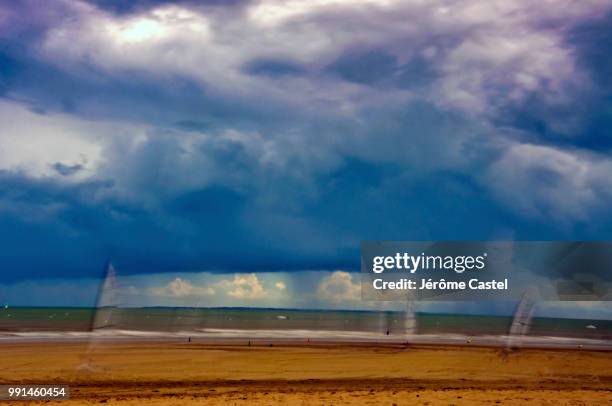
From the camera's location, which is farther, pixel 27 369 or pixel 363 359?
pixel 363 359

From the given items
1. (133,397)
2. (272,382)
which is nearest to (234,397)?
(133,397)

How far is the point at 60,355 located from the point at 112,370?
8.65 m

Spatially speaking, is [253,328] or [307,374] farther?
[253,328]

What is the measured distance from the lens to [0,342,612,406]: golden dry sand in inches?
968

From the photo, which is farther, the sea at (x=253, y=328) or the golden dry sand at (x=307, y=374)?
the sea at (x=253, y=328)

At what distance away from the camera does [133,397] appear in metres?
24.9

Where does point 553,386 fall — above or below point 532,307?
below

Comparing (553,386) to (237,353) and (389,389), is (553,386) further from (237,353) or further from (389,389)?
(237,353)

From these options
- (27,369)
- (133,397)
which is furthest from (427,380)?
(27,369)

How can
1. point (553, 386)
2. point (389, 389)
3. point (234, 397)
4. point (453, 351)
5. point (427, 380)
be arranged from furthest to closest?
point (453, 351), point (427, 380), point (553, 386), point (389, 389), point (234, 397)

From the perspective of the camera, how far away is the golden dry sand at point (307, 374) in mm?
24578

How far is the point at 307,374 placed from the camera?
34250mm

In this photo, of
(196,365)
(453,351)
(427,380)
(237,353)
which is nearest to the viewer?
(427,380)

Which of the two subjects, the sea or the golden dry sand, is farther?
the sea
